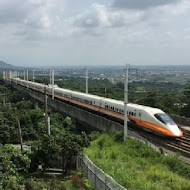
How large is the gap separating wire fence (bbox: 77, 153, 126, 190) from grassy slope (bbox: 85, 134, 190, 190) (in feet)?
2.03

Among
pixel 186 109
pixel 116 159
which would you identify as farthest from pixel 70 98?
pixel 116 159

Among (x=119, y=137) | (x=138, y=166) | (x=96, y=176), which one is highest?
(x=119, y=137)

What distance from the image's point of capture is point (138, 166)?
57.8ft

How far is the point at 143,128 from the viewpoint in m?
25.5

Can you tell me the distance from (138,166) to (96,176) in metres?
3.08

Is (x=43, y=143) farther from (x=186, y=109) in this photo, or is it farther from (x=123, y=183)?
(x=186, y=109)

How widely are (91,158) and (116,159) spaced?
60.5 inches

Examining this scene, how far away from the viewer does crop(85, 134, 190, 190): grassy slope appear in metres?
14.3

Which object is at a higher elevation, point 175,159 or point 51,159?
point 175,159

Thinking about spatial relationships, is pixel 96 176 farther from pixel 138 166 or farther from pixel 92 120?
pixel 92 120

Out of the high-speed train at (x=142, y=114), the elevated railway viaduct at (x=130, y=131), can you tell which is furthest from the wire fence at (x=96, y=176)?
the high-speed train at (x=142, y=114)

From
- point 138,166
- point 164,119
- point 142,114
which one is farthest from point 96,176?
point 142,114

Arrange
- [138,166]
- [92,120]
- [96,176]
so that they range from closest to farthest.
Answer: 1. [96,176]
2. [138,166]
3. [92,120]

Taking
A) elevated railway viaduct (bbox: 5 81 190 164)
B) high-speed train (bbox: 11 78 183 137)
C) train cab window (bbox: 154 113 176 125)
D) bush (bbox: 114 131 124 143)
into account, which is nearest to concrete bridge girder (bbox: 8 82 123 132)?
elevated railway viaduct (bbox: 5 81 190 164)
